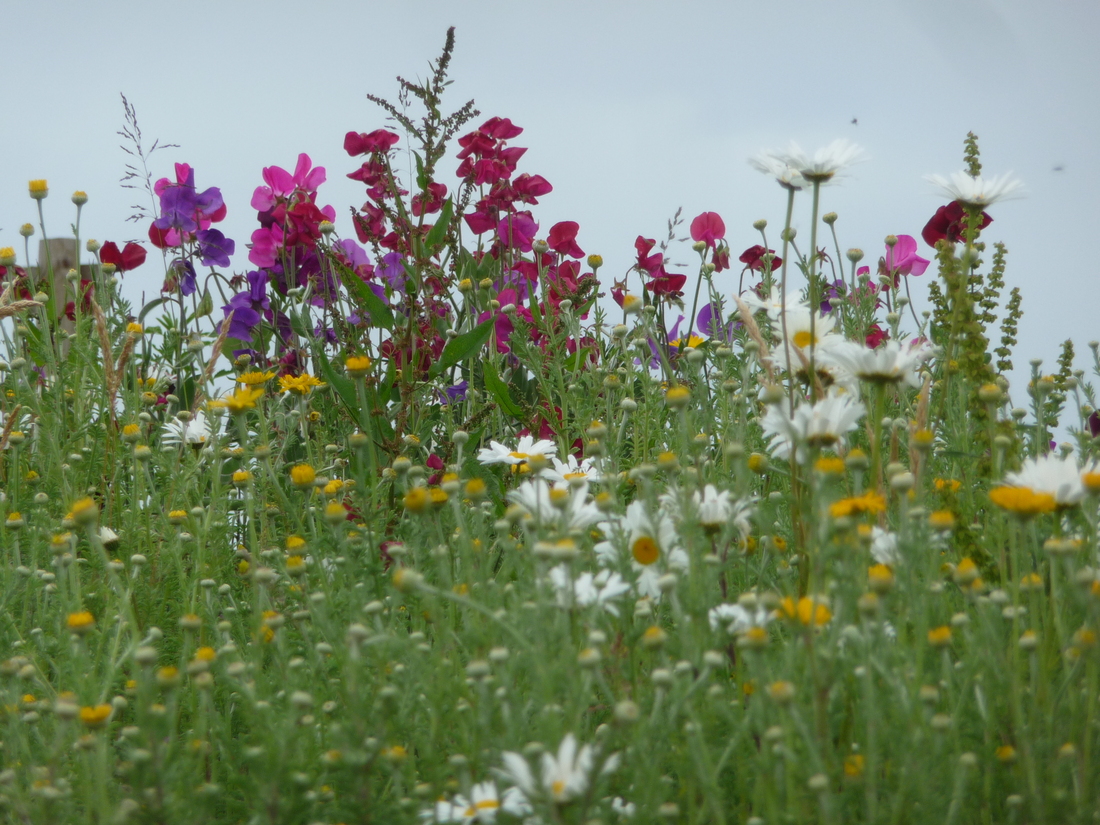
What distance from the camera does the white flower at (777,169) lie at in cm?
192

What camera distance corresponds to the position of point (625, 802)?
1.52m

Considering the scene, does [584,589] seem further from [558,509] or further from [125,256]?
[125,256]

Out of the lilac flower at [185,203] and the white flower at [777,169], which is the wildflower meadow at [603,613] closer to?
the white flower at [777,169]

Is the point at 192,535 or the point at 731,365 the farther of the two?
the point at 731,365

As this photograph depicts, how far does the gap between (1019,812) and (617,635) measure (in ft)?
2.02

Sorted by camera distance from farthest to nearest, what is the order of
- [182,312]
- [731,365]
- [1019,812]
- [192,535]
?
[182,312] < [731,365] < [192,535] < [1019,812]

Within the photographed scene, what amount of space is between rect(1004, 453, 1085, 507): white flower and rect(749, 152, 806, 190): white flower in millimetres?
698

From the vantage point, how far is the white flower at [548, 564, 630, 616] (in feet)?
4.56

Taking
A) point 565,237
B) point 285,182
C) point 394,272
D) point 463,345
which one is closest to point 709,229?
point 565,237

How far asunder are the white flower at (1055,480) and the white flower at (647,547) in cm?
53

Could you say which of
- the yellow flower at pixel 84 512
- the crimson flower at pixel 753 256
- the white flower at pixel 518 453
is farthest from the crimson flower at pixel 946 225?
the yellow flower at pixel 84 512

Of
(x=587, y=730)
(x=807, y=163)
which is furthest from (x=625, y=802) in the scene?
(x=807, y=163)

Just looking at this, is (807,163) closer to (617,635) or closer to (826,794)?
(617,635)

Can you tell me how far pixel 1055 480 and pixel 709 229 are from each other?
2691 mm
